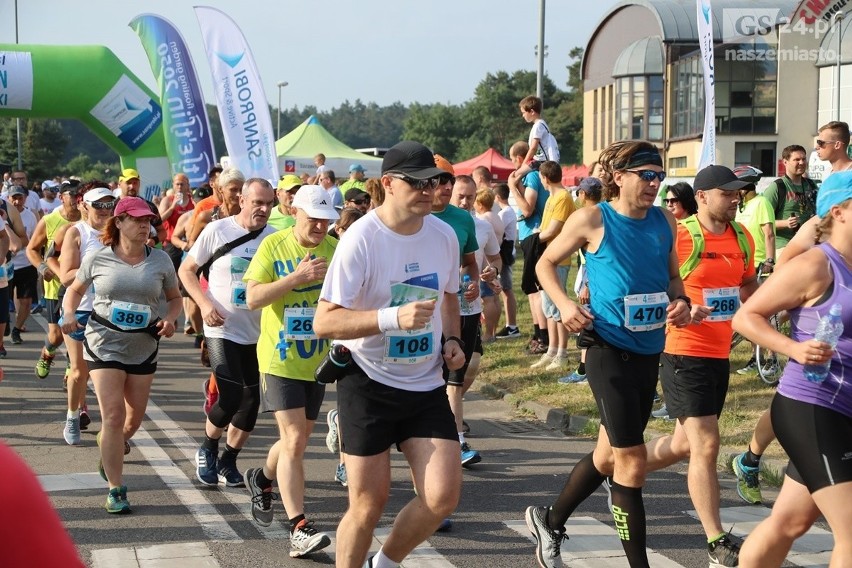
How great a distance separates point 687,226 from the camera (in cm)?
632

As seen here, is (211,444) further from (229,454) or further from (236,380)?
(236,380)

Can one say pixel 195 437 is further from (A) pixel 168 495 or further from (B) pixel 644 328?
(B) pixel 644 328

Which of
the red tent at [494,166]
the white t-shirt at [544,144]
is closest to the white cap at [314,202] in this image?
the white t-shirt at [544,144]

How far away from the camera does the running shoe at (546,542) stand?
5.68m

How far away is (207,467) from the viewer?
7508 mm

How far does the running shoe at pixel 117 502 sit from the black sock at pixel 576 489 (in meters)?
2.64

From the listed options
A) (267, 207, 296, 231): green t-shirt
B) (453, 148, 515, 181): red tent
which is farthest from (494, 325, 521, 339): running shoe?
(453, 148, 515, 181): red tent

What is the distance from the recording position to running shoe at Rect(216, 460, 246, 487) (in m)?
7.49

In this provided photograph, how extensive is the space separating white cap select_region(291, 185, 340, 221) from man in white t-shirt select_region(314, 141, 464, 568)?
4.43ft

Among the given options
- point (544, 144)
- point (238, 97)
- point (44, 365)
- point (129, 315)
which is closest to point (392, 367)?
point (129, 315)

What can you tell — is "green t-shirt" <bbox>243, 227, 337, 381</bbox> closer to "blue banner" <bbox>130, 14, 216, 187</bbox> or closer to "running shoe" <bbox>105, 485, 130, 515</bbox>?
"running shoe" <bbox>105, 485, 130, 515</bbox>

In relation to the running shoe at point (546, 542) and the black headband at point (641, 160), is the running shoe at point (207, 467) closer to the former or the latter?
the running shoe at point (546, 542)

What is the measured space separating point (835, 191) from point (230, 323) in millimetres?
4129

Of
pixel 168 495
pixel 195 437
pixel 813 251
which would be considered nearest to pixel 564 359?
pixel 195 437
